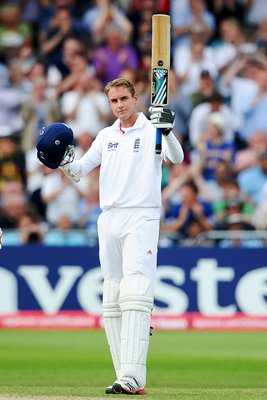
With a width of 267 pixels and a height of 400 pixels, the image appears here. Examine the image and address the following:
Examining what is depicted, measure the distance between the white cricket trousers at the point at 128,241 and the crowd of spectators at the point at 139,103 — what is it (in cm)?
792

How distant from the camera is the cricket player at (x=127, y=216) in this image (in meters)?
7.69

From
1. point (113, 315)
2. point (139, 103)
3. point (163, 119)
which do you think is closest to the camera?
point (163, 119)

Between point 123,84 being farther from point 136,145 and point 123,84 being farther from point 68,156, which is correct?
point 68,156

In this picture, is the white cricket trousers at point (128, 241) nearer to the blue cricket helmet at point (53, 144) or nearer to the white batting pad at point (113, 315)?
the white batting pad at point (113, 315)

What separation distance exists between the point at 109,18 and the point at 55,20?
0.90m

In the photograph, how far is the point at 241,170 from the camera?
17.0m

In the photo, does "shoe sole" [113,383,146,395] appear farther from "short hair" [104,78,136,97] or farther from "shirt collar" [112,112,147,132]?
"short hair" [104,78,136,97]

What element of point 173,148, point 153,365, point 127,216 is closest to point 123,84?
point 173,148

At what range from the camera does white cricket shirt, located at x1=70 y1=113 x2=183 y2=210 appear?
7836 mm

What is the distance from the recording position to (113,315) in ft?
26.0

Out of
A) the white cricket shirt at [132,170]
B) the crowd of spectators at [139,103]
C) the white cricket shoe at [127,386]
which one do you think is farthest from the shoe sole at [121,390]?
the crowd of spectators at [139,103]

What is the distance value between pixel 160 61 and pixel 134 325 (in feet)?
5.93

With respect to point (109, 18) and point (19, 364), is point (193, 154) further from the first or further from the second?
point (19, 364)

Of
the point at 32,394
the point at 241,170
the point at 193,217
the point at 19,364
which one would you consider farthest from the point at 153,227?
the point at 241,170
